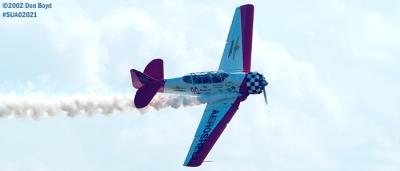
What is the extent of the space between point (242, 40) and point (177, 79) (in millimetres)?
4006

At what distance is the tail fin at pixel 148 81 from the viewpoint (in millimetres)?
128000

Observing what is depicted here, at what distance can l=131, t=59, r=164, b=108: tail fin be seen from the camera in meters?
128

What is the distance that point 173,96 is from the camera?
13000cm

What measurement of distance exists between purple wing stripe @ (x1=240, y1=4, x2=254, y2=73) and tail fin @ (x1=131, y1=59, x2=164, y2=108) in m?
4.29

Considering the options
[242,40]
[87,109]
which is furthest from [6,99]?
[242,40]

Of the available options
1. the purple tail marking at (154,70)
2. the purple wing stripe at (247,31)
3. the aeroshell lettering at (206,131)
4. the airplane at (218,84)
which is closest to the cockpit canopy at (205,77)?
the airplane at (218,84)

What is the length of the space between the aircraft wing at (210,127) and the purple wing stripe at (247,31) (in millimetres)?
2637

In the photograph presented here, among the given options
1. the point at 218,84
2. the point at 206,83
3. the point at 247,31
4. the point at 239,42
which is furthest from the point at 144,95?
the point at 247,31

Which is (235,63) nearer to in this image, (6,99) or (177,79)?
(177,79)

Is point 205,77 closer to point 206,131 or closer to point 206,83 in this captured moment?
point 206,83

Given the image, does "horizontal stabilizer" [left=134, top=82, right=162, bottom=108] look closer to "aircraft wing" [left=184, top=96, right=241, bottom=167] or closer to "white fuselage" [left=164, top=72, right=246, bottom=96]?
"white fuselage" [left=164, top=72, right=246, bottom=96]

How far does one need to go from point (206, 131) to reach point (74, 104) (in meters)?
8.35

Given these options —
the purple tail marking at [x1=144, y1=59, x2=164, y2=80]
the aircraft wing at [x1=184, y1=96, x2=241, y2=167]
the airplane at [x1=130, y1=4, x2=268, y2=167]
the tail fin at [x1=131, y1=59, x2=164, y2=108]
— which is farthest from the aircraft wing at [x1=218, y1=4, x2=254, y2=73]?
the tail fin at [x1=131, y1=59, x2=164, y2=108]

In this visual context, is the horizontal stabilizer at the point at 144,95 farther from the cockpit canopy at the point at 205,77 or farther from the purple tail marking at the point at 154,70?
the cockpit canopy at the point at 205,77
